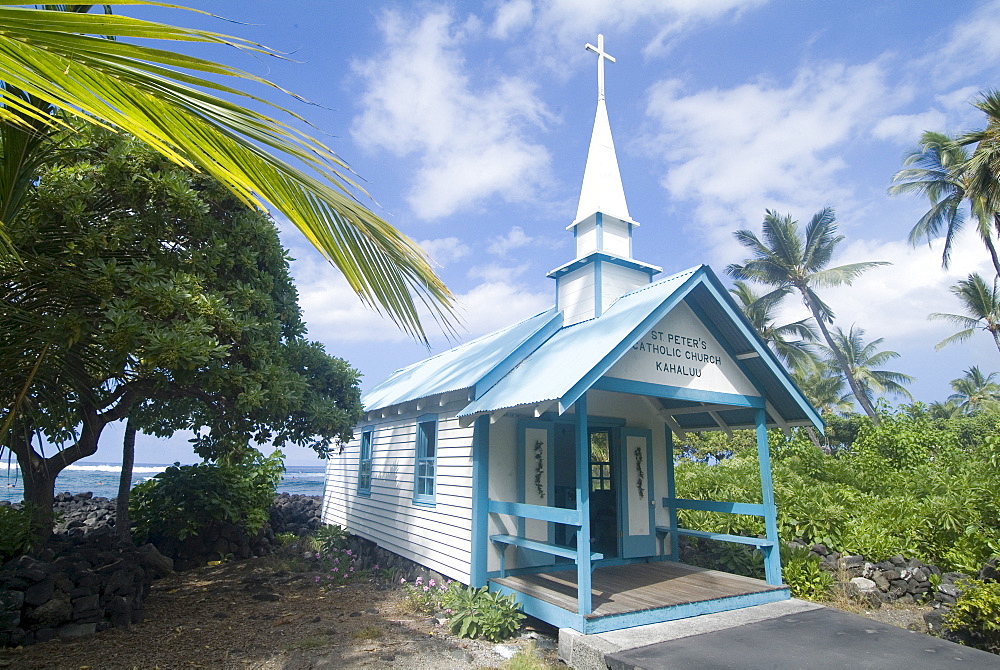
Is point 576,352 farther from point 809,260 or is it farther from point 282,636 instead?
point 809,260

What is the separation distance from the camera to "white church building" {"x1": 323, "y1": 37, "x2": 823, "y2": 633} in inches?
284

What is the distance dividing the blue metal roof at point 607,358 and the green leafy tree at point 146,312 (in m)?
2.55

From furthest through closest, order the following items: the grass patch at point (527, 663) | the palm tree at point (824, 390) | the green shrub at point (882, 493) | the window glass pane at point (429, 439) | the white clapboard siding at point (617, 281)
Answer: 1. the palm tree at point (824, 390)
2. the window glass pane at point (429, 439)
3. the white clapboard siding at point (617, 281)
4. the green shrub at point (882, 493)
5. the grass patch at point (527, 663)

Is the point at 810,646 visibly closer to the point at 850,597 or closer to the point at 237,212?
the point at 850,597

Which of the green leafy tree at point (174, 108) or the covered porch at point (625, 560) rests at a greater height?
the green leafy tree at point (174, 108)

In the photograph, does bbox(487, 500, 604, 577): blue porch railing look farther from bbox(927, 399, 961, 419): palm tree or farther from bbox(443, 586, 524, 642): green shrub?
bbox(927, 399, 961, 419): palm tree

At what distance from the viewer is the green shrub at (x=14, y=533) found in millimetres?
7309

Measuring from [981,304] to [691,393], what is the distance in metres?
29.1

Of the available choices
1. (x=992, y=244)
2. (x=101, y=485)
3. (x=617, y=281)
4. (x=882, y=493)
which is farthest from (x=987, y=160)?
(x=101, y=485)

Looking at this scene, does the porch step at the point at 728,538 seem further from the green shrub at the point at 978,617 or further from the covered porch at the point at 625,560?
the green shrub at the point at 978,617

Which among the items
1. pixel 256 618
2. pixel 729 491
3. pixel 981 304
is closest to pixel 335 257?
pixel 256 618

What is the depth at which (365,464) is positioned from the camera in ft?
43.6

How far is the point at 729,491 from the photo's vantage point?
12.3 metres

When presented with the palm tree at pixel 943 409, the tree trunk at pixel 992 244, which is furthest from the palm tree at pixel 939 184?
the palm tree at pixel 943 409
